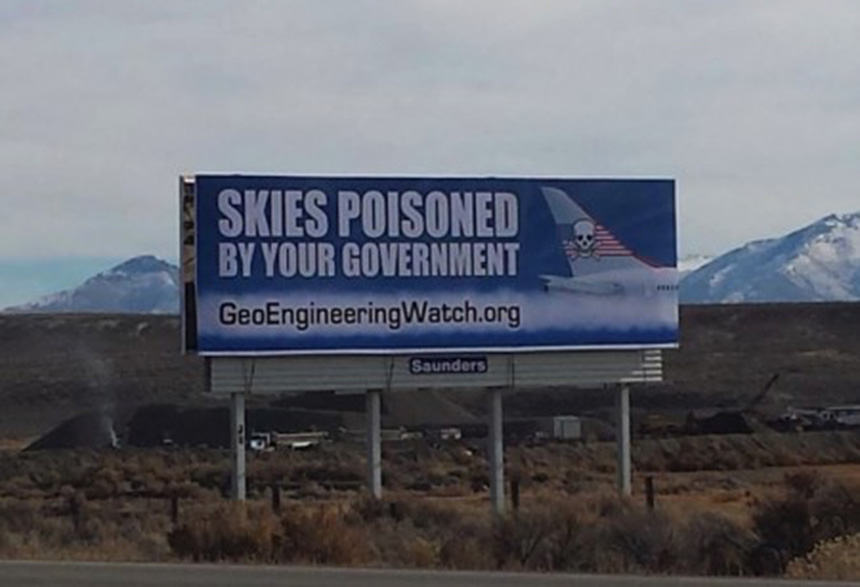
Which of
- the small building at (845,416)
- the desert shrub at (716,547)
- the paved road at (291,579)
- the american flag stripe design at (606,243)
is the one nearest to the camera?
the paved road at (291,579)

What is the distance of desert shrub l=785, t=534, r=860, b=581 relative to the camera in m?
21.2

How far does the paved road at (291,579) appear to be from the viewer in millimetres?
19672

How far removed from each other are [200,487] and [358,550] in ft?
73.0

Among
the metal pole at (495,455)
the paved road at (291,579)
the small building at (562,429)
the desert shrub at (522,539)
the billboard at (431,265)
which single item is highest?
the billboard at (431,265)

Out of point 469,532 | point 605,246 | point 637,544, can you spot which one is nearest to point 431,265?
point 605,246

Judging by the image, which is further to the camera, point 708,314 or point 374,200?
point 708,314

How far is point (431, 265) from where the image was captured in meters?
33.0

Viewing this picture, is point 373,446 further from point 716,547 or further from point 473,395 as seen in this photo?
point 473,395

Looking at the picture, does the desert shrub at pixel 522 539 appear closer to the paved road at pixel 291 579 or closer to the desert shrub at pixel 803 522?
the desert shrub at pixel 803 522

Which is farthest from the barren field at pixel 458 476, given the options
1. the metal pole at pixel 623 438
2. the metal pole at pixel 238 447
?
the metal pole at pixel 623 438

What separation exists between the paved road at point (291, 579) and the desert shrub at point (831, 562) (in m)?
0.98

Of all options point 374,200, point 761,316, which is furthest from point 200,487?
point 761,316

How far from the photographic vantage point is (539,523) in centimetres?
2547

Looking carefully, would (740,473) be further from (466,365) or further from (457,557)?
(457,557)
